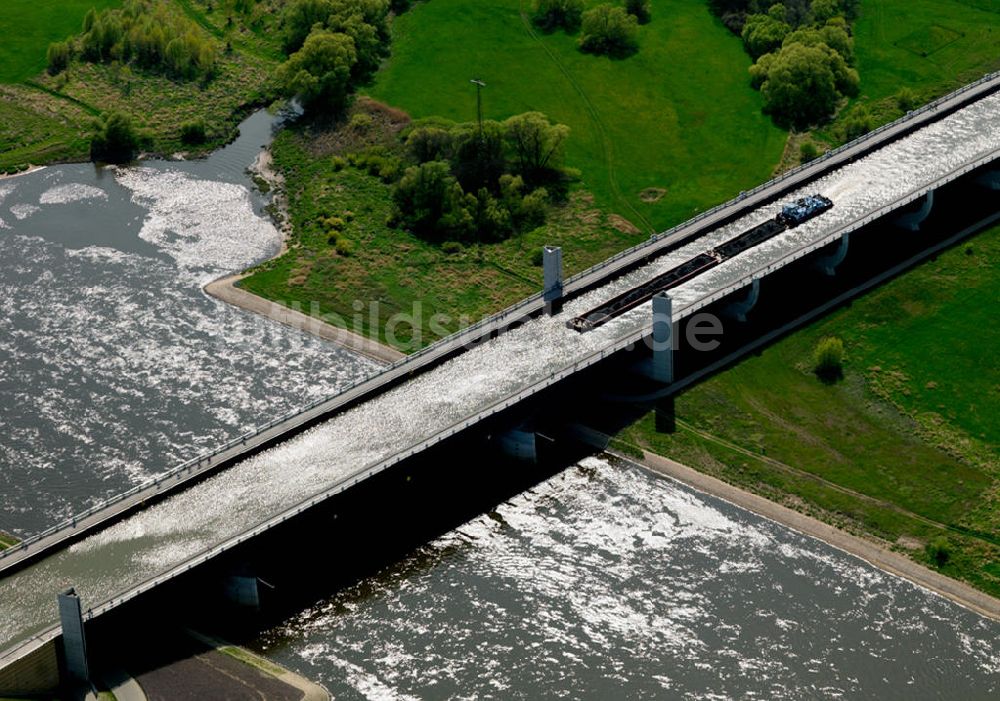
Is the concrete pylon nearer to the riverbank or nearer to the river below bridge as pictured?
the river below bridge

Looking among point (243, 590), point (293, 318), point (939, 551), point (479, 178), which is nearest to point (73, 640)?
point (243, 590)

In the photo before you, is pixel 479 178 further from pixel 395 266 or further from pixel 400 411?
pixel 400 411

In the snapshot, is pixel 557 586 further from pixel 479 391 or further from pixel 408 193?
pixel 408 193

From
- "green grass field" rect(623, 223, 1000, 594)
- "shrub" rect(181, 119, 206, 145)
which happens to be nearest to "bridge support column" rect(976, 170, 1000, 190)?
"green grass field" rect(623, 223, 1000, 594)

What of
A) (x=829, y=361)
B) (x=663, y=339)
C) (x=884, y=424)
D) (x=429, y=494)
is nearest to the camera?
(x=429, y=494)

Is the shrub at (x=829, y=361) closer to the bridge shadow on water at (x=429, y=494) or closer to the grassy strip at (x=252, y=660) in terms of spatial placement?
the bridge shadow on water at (x=429, y=494)

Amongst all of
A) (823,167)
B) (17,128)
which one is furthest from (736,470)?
(17,128)
